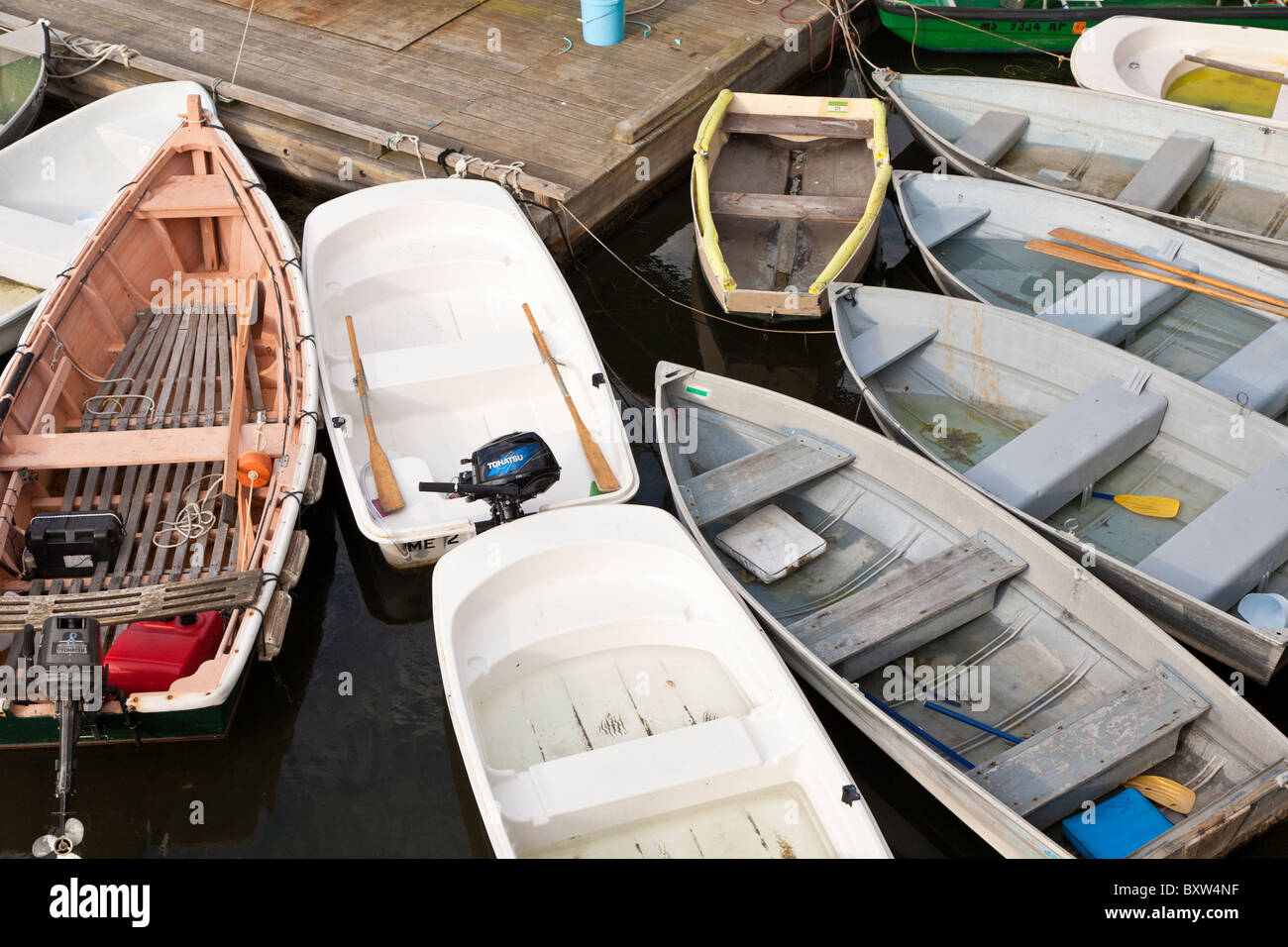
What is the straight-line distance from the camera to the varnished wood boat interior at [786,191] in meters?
8.18

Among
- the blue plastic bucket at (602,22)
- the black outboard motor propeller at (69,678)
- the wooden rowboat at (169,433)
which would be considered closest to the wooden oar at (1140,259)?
the blue plastic bucket at (602,22)

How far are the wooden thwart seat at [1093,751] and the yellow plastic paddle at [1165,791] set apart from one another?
5 cm

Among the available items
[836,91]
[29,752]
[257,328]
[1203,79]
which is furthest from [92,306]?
[1203,79]

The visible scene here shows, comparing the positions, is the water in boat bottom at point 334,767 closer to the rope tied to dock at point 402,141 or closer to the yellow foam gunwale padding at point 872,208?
the yellow foam gunwale padding at point 872,208

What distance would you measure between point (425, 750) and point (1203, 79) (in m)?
9.06

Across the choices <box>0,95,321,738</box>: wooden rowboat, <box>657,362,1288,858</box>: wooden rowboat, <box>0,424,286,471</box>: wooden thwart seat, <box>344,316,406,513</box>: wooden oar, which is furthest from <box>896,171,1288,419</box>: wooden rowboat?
<box>0,424,286,471</box>: wooden thwart seat

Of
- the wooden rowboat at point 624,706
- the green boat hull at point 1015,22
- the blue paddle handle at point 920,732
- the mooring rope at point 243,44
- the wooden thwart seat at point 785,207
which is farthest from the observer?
the green boat hull at point 1015,22

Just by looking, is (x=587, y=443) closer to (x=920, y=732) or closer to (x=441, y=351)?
(x=441, y=351)

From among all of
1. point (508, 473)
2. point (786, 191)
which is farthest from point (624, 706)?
point (786, 191)

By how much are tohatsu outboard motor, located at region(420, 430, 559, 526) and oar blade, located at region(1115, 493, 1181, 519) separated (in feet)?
10.9

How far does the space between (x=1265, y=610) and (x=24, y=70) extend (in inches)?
423

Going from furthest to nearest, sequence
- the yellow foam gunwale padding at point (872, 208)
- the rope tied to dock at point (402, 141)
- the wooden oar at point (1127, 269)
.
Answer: the rope tied to dock at point (402, 141) < the yellow foam gunwale padding at point (872, 208) < the wooden oar at point (1127, 269)

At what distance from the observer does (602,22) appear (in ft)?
32.8

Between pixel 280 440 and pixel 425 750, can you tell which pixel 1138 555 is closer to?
pixel 425 750
